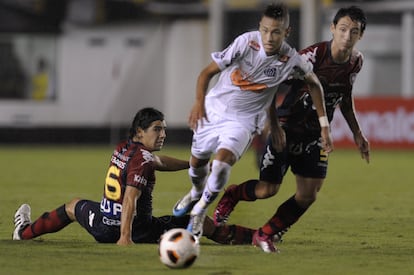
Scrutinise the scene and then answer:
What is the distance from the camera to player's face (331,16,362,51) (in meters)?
8.74

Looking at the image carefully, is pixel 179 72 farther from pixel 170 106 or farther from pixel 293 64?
pixel 293 64

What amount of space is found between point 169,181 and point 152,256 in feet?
31.5

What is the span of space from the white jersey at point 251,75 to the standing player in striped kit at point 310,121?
259 millimetres

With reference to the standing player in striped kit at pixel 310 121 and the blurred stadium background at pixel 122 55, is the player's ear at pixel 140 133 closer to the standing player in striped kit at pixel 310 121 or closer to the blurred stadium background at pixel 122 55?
the standing player in striped kit at pixel 310 121

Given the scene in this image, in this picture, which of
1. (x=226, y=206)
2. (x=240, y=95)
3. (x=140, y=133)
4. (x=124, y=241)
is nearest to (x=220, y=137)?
(x=240, y=95)

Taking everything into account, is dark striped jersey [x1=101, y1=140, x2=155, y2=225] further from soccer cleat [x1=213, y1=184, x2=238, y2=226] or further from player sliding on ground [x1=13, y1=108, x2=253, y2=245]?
soccer cleat [x1=213, y1=184, x2=238, y2=226]

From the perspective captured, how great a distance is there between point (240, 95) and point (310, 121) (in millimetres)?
703

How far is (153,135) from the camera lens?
29.3ft

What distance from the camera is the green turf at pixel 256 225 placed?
7836 mm

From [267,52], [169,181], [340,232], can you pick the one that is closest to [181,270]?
[267,52]

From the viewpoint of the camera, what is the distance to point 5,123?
34.7 meters

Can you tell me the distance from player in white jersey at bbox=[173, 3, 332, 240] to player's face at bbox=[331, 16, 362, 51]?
1.21 ft

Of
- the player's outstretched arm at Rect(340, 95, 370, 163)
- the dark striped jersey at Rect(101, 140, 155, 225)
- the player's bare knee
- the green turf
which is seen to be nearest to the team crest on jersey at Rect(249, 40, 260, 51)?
the player's outstretched arm at Rect(340, 95, 370, 163)

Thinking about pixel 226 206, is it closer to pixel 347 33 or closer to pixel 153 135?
pixel 153 135
